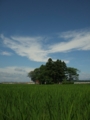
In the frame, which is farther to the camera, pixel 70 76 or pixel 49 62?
pixel 70 76

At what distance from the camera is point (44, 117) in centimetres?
173

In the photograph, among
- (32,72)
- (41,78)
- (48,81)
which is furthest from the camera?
(32,72)

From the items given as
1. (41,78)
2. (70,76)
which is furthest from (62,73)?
(70,76)

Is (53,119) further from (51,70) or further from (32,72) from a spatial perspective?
(32,72)

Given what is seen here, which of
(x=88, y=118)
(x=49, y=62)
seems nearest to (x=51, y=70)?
(x=49, y=62)

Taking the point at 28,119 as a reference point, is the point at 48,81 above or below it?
above

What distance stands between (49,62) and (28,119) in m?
73.3

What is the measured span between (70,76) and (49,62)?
31090mm

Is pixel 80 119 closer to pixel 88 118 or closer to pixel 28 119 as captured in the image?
pixel 88 118

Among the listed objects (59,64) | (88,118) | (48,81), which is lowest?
(88,118)

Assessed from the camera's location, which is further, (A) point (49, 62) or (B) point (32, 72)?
(B) point (32, 72)

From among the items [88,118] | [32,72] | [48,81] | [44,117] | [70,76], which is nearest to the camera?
[44,117]

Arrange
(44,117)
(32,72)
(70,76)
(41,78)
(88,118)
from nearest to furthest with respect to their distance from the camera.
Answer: (44,117) < (88,118) < (41,78) < (70,76) < (32,72)

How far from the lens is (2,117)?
177 centimetres
